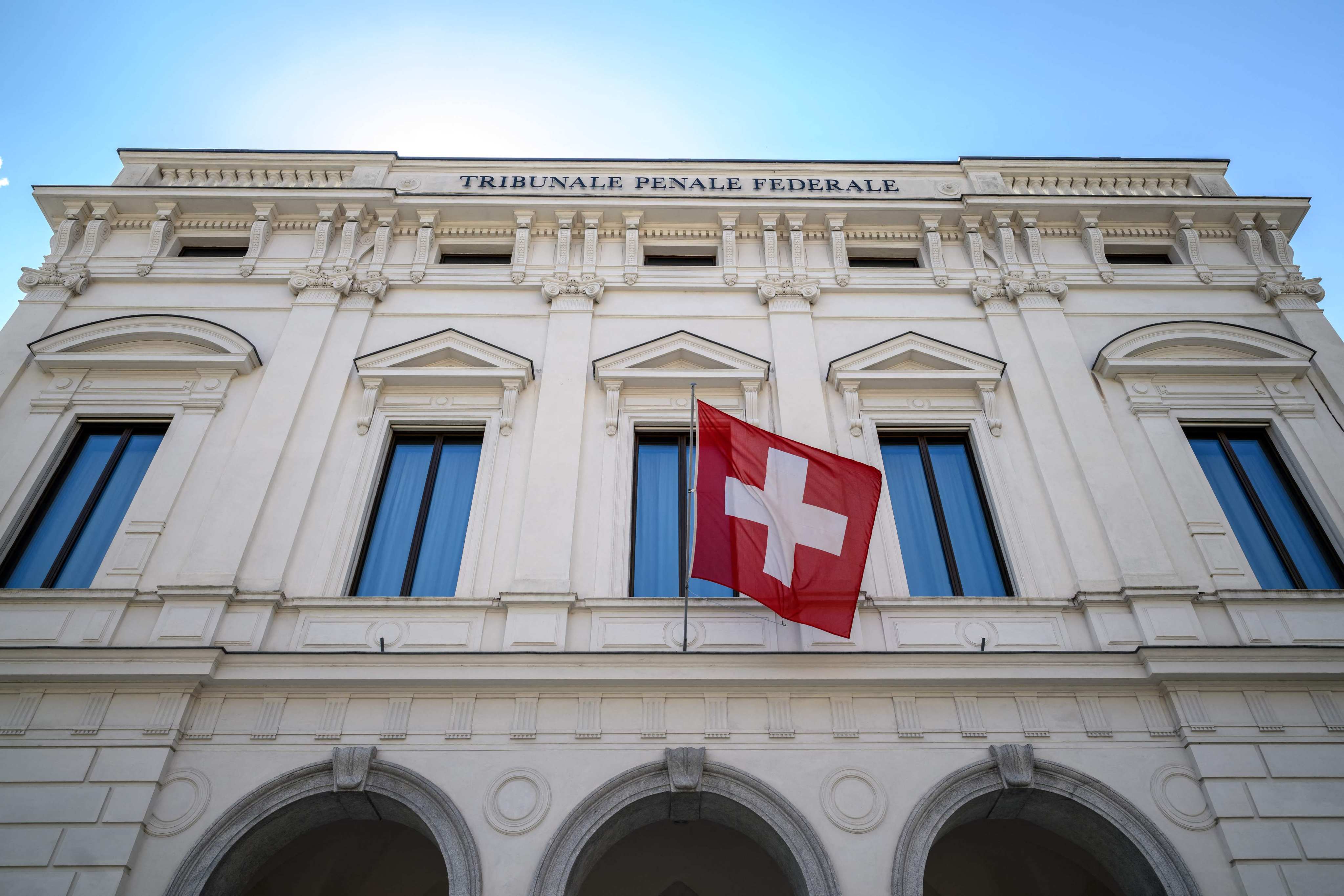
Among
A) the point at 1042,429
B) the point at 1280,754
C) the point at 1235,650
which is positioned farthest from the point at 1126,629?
the point at 1042,429

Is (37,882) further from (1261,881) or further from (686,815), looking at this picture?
(1261,881)

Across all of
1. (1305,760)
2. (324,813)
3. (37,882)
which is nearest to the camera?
(37,882)

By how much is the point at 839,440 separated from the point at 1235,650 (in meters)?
5.19

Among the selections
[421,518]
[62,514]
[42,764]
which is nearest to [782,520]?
[421,518]

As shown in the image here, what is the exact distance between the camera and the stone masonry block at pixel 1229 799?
8.81 metres

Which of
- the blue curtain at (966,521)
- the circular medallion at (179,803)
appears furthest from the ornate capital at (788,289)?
the circular medallion at (179,803)

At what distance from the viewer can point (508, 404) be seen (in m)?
12.6

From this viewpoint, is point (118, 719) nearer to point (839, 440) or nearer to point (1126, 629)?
point (839, 440)

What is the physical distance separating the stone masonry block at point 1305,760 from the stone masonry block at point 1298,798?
7 centimetres

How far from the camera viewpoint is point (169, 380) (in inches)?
507

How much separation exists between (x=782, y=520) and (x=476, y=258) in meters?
7.96

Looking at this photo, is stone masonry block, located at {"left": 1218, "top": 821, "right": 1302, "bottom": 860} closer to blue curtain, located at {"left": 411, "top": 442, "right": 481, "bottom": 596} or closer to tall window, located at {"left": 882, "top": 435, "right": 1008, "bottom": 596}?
tall window, located at {"left": 882, "top": 435, "right": 1008, "bottom": 596}

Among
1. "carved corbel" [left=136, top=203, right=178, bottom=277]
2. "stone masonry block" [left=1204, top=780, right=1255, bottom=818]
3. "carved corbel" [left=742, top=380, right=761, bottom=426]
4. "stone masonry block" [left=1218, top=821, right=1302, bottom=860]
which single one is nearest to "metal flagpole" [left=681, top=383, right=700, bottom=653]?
"carved corbel" [left=742, top=380, right=761, bottom=426]

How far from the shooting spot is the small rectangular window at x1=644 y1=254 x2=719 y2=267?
50.0 feet
